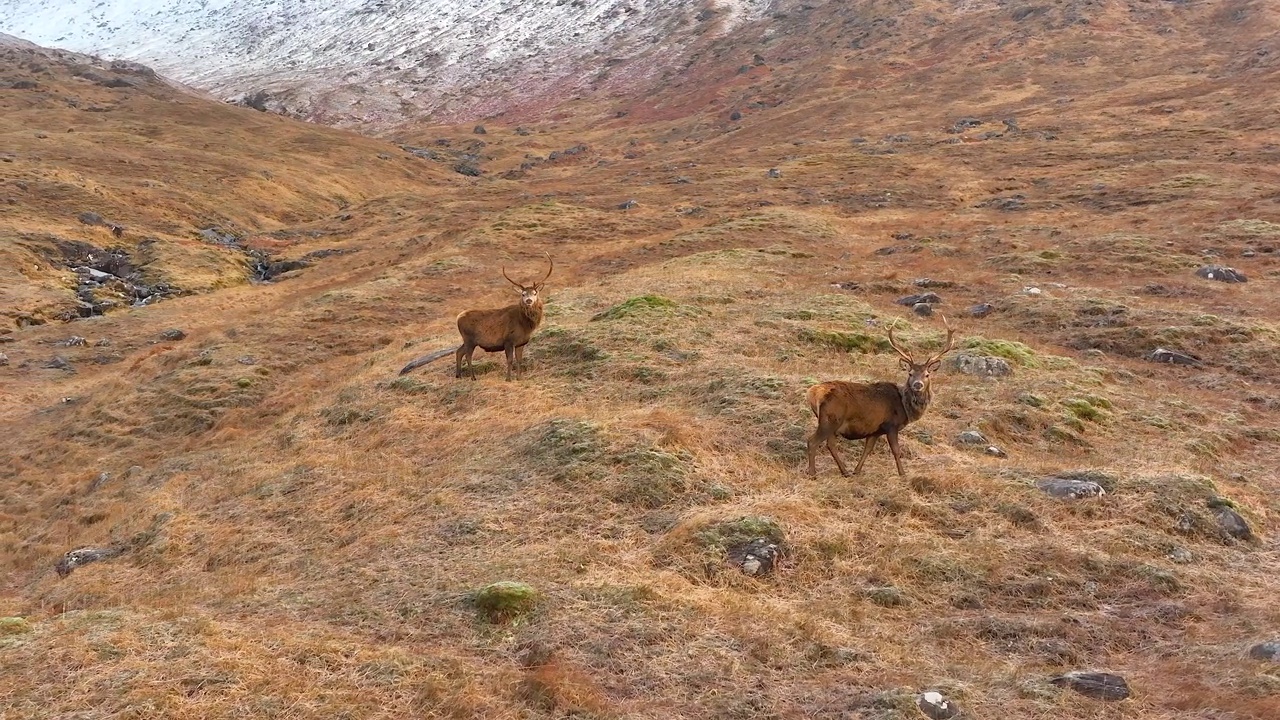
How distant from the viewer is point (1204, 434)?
1503 cm

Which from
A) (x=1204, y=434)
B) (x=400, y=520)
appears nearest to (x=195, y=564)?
(x=400, y=520)

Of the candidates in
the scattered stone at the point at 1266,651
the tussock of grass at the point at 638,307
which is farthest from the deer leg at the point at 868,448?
the tussock of grass at the point at 638,307

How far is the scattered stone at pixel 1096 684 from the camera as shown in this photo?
729cm

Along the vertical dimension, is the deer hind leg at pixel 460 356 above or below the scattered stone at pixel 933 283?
above

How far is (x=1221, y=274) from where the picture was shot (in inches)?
1037

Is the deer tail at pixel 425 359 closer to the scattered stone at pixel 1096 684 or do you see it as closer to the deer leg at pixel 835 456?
the deer leg at pixel 835 456

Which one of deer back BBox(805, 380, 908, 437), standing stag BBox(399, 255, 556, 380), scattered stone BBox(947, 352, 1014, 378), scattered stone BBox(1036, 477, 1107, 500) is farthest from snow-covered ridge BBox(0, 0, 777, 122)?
scattered stone BBox(1036, 477, 1107, 500)

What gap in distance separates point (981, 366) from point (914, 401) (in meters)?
6.50

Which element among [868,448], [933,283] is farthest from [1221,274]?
[868,448]

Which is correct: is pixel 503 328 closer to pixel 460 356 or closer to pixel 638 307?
pixel 460 356

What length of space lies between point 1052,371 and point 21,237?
4631 centimetres

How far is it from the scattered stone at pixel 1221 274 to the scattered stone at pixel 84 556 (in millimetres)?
30662

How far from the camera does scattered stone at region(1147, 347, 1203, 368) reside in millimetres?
19777

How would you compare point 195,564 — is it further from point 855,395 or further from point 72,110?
point 72,110
